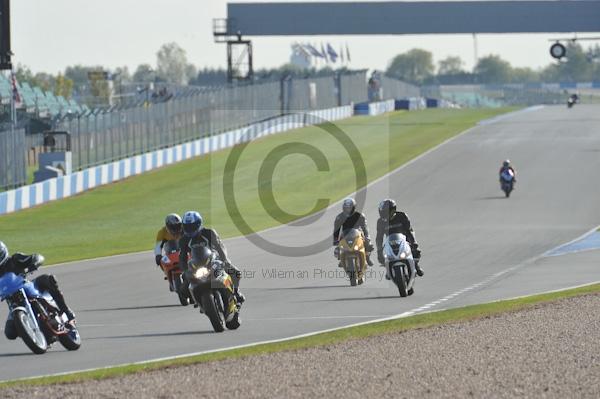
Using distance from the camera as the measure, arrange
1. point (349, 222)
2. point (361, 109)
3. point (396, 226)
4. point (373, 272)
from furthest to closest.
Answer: point (361, 109)
point (373, 272)
point (349, 222)
point (396, 226)

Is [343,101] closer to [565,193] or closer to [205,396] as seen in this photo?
[565,193]

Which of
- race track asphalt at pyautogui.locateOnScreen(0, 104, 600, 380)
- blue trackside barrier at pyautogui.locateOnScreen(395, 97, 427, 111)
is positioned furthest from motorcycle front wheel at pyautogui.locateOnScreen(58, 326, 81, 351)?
blue trackside barrier at pyautogui.locateOnScreen(395, 97, 427, 111)

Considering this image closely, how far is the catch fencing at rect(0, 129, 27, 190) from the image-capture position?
1657 inches

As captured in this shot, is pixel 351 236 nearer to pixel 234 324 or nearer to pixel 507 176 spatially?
pixel 234 324

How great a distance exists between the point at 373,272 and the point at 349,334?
9.96m

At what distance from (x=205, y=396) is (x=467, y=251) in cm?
1935

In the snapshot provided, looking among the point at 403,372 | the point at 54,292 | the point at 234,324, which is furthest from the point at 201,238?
the point at 403,372

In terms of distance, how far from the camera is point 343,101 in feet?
311

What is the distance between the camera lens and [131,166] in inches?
2106

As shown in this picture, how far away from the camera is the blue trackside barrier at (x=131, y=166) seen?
42594 mm

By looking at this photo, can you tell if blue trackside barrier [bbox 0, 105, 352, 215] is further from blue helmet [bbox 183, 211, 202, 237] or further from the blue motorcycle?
the blue motorcycle

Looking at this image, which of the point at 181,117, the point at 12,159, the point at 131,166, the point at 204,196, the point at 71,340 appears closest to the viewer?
the point at 71,340

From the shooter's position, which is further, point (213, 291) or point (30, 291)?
point (213, 291)

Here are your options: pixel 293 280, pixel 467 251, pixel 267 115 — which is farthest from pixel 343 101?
pixel 293 280
